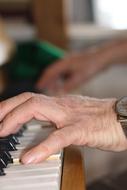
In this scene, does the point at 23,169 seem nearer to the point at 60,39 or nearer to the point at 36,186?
the point at 36,186

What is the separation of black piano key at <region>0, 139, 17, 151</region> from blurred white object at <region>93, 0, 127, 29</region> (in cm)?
254

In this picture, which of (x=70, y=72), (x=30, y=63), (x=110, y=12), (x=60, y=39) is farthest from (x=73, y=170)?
(x=110, y=12)

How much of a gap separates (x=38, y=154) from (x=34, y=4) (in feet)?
6.89

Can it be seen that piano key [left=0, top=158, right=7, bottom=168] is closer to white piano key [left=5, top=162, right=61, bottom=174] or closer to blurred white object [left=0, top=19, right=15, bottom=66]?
white piano key [left=5, top=162, right=61, bottom=174]

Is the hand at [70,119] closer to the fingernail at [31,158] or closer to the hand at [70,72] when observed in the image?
the fingernail at [31,158]

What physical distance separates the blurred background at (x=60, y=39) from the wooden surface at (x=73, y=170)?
0.29 metres

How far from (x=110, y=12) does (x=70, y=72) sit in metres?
1.89

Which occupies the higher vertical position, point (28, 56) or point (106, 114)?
point (106, 114)

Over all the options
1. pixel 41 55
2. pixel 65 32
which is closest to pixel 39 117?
pixel 41 55

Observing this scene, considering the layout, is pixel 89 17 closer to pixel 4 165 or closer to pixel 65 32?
pixel 65 32

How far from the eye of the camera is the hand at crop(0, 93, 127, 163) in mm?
662

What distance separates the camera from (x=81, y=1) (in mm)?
3152

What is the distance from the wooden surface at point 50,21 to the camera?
2557 mm

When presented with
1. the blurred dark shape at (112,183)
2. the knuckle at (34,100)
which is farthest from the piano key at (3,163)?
Result: the blurred dark shape at (112,183)
